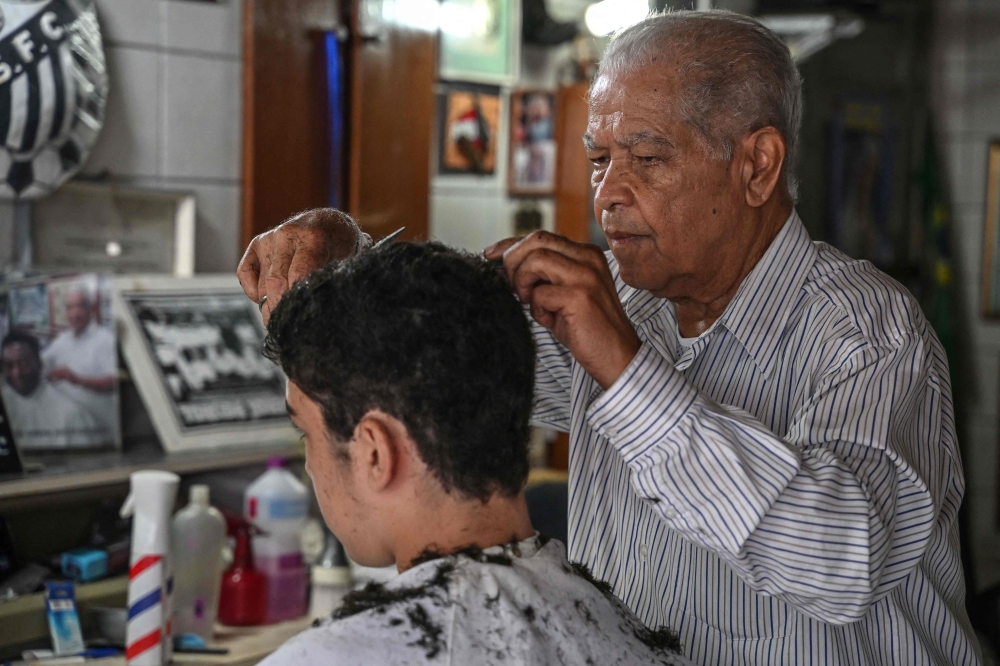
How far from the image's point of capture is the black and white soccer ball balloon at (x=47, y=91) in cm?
225

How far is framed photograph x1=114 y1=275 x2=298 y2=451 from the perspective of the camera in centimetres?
241

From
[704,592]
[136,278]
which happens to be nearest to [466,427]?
[704,592]

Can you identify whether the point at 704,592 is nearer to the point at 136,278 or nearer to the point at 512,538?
the point at 512,538

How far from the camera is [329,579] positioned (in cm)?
227

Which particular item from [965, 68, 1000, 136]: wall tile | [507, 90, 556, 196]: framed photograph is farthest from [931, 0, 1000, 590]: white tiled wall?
[507, 90, 556, 196]: framed photograph

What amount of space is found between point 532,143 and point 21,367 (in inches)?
114

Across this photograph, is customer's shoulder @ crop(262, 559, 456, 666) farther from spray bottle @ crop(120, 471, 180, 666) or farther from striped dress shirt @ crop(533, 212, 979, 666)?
spray bottle @ crop(120, 471, 180, 666)

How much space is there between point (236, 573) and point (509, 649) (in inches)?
53.4

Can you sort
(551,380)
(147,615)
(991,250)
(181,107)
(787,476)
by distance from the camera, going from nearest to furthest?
(787,476) < (551,380) < (147,615) < (181,107) < (991,250)

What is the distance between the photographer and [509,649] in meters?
1.03

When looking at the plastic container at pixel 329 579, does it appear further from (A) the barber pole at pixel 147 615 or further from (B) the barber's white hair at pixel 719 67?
(B) the barber's white hair at pixel 719 67

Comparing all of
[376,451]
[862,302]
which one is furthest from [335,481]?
[862,302]

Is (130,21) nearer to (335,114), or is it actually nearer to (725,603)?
(335,114)

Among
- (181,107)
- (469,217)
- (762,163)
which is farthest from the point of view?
(469,217)
